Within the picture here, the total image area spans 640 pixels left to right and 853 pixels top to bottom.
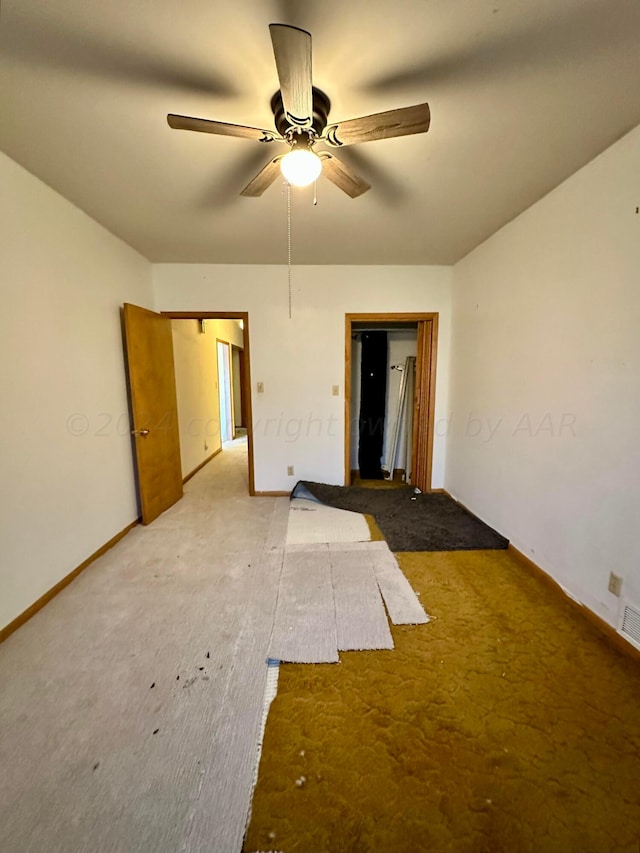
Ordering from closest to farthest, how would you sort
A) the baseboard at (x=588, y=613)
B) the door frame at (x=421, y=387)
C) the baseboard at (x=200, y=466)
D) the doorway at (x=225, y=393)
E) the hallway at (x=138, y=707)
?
the hallway at (x=138, y=707)
the baseboard at (x=588, y=613)
the door frame at (x=421, y=387)
the baseboard at (x=200, y=466)
the doorway at (x=225, y=393)

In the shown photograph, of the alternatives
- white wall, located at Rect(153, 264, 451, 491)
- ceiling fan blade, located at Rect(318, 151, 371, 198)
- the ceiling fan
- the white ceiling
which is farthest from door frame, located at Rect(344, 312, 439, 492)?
the ceiling fan

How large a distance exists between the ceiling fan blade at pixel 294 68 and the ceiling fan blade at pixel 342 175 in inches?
6.9

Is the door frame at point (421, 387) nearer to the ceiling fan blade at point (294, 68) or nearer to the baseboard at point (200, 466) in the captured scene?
the baseboard at point (200, 466)

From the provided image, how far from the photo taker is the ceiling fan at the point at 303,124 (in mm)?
970

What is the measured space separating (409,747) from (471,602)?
3.06 feet

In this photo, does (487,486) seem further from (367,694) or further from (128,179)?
(128,179)

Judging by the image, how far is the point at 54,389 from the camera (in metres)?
1.98

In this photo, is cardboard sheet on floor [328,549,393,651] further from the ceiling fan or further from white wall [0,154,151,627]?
the ceiling fan

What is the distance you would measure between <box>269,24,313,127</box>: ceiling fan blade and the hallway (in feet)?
7.19

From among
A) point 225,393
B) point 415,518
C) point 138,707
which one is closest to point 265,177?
point 138,707

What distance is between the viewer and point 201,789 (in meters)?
1.03

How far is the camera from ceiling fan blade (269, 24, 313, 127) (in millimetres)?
861

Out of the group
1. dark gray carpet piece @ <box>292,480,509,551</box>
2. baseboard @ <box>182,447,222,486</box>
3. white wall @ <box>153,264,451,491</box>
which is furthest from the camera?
baseboard @ <box>182,447,222,486</box>

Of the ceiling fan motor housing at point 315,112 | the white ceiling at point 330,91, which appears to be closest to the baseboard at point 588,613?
the white ceiling at point 330,91
